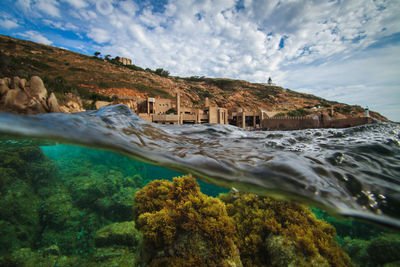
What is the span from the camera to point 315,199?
350 centimetres

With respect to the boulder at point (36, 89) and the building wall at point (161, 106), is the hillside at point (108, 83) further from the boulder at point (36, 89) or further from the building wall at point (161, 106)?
the boulder at point (36, 89)

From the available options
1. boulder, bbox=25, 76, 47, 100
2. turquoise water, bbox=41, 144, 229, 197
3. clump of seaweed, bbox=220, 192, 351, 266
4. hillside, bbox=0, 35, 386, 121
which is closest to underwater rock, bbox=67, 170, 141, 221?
turquoise water, bbox=41, 144, 229, 197

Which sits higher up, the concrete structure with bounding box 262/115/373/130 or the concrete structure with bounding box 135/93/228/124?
the concrete structure with bounding box 135/93/228/124

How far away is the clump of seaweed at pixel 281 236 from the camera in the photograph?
2.89 metres

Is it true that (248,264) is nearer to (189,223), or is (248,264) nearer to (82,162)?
(189,223)

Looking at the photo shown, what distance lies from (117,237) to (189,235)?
3.03 m

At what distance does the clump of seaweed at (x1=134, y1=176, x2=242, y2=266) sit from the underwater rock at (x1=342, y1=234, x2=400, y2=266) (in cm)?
255

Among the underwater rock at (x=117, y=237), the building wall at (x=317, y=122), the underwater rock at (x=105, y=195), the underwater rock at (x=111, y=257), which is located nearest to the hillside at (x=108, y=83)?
the building wall at (x=317, y=122)

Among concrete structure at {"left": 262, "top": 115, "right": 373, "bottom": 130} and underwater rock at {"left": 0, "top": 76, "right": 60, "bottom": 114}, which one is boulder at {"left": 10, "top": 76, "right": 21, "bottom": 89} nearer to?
underwater rock at {"left": 0, "top": 76, "right": 60, "bottom": 114}

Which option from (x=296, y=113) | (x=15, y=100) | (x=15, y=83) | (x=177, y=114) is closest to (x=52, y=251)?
(x=15, y=100)

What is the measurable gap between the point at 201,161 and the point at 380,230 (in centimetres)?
406

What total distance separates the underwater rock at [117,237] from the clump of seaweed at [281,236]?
3152 millimetres

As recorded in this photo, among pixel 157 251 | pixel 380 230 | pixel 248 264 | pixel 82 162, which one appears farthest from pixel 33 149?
pixel 380 230

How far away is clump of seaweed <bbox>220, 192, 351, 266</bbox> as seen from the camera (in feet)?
9.49
